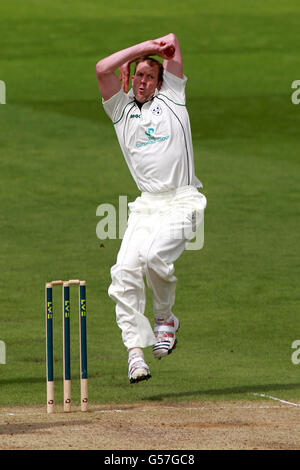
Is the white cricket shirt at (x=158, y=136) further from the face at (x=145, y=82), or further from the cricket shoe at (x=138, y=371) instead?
the cricket shoe at (x=138, y=371)

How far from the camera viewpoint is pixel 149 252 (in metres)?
10.1

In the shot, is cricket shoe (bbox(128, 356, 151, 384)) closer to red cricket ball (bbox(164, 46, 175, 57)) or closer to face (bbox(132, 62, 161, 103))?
face (bbox(132, 62, 161, 103))

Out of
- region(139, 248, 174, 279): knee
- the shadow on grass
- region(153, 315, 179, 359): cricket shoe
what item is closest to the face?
region(139, 248, 174, 279): knee

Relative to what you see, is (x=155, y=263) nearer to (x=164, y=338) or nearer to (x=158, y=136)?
(x=164, y=338)

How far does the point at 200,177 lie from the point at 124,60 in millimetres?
14274

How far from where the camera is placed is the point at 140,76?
10.5 m

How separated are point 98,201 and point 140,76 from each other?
1265 cm

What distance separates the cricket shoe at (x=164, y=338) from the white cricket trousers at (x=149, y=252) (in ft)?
0.48

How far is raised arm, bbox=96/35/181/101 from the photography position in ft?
32.9

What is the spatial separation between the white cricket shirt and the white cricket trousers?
142 millimetres

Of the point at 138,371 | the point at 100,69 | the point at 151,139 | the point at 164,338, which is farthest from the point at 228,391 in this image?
the point at 100,69

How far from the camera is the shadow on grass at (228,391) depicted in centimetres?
1174

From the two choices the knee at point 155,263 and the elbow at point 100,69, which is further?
the elbow at point 100,69

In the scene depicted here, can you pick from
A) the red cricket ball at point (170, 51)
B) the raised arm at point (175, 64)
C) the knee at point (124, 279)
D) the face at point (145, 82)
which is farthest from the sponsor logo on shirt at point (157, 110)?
the knee at point (124, 279)
